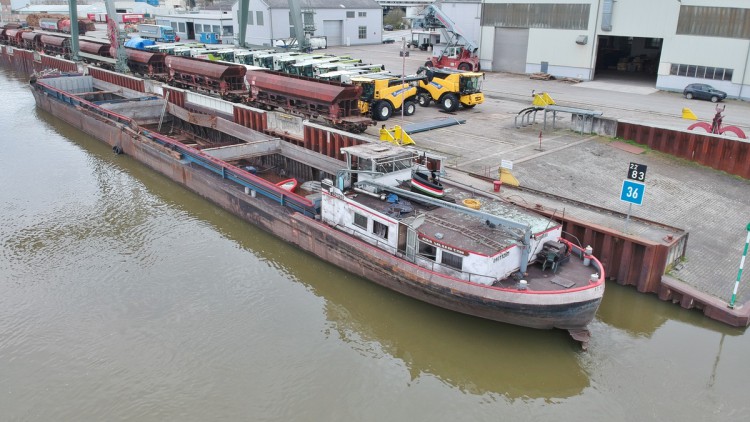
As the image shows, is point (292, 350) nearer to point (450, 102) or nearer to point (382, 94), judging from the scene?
point (382, 94)

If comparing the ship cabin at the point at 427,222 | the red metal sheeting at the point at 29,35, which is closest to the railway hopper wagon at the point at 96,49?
the red metal sheeting at the point at 29,35

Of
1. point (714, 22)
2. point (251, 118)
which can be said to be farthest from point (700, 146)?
point (251, 118)

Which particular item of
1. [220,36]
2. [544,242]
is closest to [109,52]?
[220,36]

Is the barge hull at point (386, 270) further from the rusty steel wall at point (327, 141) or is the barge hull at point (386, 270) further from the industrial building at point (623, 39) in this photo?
the industrial building at point (623, 39)

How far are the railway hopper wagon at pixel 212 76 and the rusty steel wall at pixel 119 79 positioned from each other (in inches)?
103

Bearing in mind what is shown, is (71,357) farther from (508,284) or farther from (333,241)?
(508,284)

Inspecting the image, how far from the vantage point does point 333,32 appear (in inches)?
2692

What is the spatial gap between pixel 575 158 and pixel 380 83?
11.0 metres

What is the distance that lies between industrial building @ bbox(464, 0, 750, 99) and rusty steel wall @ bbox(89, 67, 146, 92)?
2876 centimetres

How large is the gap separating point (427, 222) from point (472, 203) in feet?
5.63

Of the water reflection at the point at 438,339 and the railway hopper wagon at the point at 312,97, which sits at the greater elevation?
the railway hopper wagon at the point at 312,97

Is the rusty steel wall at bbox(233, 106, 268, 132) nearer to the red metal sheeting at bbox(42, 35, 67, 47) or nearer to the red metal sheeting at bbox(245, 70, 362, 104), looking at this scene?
the red metal sheeting at bbox(245, 70, 362, 104)

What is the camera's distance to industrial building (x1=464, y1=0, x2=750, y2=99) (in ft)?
115

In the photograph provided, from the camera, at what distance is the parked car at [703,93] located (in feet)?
114
